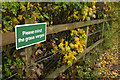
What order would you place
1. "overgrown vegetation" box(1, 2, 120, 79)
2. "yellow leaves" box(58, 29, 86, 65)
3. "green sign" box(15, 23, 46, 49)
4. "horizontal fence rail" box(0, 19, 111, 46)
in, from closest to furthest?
"horizontal fence rail" box(0, 19, 111, 46)
"green sign" box(15, 23, 46, 49)
"overgrown vegetation" box(1, 2, 120, 79)
"yellow leaves" box(58, 29, 86, 65)

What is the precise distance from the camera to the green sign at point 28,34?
162 centimetres

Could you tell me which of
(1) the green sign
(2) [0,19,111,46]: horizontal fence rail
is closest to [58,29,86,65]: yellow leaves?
(2) [0,19,111,46]: horizontal fence rail

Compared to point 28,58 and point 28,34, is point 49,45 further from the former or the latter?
point 28,34

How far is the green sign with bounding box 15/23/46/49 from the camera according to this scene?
5.32 feet

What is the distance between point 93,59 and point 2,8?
3.38 m

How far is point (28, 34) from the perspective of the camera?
5.67 ft

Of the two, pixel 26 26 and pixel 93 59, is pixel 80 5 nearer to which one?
pixel 26 26

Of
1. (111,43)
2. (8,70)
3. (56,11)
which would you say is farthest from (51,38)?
(111,43)

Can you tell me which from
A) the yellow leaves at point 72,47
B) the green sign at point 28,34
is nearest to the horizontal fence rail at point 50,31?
the green sign at point 28,34

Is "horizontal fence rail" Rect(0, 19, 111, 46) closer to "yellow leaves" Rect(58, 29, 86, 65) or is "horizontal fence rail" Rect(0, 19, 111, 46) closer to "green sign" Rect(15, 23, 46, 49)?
"green sign" Rect(15, 23, 46, 49)

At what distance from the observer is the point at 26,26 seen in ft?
5.55

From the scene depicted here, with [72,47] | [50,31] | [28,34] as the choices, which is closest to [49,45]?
[50,31]

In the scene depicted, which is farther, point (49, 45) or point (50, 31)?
point (49, 45)

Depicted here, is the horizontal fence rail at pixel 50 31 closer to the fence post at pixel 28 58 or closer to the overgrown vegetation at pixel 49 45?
the overgrown vegetation at pixel 49 45
